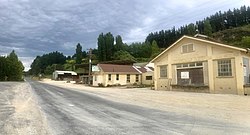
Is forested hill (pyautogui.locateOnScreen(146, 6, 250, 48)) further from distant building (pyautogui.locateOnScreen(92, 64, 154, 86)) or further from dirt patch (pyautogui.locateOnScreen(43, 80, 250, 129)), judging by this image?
dirt patch (pyautogui.locateOnScreen(43, 80, 250, 129))

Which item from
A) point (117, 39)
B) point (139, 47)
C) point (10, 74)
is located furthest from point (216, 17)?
point (10, 74)

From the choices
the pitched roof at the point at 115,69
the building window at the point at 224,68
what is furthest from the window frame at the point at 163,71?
the pitched roof at the point at 115,69

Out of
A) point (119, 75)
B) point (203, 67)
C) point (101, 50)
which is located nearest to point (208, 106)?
point (203, 67)

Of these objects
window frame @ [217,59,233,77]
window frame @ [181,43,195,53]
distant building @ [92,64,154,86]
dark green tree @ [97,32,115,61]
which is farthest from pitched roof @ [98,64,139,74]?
dark green tree @ [97,32,115,61]

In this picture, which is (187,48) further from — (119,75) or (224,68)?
(119,75)

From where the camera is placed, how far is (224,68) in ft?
73.1

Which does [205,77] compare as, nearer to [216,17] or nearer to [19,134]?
[19,134]

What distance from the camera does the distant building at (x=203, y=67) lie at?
69.3 ft

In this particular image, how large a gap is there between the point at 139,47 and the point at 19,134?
11095 centimetres

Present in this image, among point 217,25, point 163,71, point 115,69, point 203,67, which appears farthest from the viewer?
A: point 217,25

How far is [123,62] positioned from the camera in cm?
7031

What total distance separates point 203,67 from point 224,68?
235 cm

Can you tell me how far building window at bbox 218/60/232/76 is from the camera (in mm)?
21750

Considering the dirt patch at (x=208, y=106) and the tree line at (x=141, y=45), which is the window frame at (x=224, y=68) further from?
the tree line at (x=141, y=45)
